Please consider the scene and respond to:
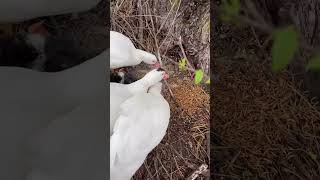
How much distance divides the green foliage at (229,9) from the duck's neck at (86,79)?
0.37 meters

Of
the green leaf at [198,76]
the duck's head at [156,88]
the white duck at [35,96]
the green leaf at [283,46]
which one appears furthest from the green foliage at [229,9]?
the green leaf at [283,46]

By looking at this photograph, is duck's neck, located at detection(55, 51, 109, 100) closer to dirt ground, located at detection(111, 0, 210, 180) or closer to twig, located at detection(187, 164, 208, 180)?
dirt ground, located at detection(111, 0, 210, 180)

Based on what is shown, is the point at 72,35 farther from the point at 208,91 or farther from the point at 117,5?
the point at 208,91

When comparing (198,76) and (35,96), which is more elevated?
(198,76)

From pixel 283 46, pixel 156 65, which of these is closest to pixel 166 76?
pixel 156 65

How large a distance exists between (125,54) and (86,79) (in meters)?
0.15

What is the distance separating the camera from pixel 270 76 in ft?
3.79

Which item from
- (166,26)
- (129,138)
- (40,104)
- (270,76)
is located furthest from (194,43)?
(40,104)

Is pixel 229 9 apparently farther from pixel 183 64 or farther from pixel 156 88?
pixel 156 88

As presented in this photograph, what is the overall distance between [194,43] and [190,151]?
0.31 meters

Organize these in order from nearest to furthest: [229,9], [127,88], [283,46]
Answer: [283,46], [229,9], [127,88]

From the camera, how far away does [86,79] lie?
1303 millimetres

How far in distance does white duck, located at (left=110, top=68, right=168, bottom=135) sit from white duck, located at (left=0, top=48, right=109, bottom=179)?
41mm

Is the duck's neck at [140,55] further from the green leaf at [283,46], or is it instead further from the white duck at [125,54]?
the green leaf at [283,46]
